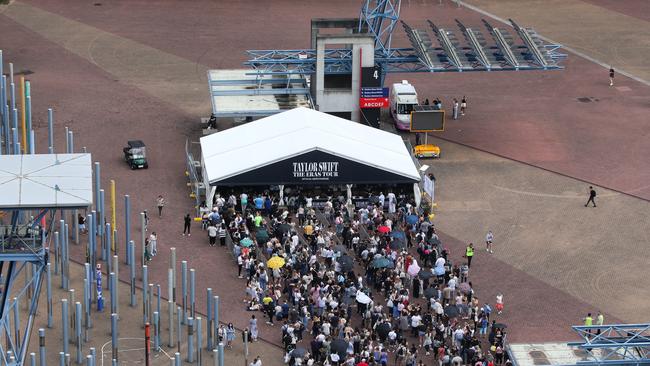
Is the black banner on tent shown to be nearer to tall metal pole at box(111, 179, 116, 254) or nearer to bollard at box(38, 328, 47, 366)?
tall metal pole at box(111, 179, 116, 254)

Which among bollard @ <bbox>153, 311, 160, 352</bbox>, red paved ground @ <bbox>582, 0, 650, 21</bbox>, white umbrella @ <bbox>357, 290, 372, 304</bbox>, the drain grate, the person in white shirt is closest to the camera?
bollard @ <bbox>153, 311, 160, 352</bbox>

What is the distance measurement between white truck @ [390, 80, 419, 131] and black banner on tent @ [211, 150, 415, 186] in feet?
40.0

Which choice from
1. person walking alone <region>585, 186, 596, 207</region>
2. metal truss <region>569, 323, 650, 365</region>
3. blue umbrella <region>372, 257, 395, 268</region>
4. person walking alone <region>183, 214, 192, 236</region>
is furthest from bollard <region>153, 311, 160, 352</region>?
person walking alone <region>585, 186, 596, 207</region>

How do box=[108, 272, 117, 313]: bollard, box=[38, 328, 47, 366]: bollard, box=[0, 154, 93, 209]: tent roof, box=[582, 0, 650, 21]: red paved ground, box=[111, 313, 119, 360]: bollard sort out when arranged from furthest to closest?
box=[582, 0, 650, 21]: red paved ground < box=[108, 272, 117, 313]: bollard < box=[111, 313, 119, 360]: bollard < box=[38, 328, 47, 366]: bollard < box=[0, 154, 93, 209]: tent roof

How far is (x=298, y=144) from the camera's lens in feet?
277

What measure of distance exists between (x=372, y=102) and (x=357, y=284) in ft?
73.8

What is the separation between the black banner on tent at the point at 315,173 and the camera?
274 ft

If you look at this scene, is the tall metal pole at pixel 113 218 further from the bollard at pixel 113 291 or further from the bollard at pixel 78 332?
the bollard at pixel 78 332

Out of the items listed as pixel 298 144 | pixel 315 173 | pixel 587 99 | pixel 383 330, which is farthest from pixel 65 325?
pixel 587 99

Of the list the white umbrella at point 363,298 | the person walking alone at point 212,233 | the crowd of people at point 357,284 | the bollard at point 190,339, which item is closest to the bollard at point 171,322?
the bollard at point 190,339

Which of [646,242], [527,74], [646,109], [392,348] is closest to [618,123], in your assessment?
[646,109]

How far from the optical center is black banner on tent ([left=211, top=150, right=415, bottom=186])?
83625mm

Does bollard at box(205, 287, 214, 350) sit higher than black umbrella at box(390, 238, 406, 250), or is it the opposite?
black umbrella at box(390, 238, 406, 250)

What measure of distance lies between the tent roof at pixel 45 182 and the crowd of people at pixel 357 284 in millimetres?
10536
